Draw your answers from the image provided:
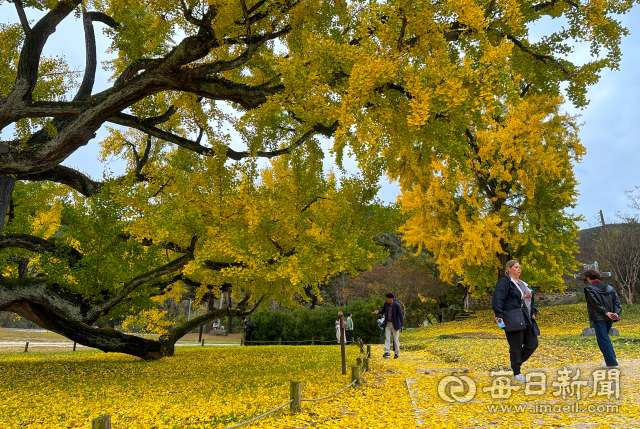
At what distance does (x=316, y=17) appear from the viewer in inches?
285

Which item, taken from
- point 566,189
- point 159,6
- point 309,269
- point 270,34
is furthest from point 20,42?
point 566,189

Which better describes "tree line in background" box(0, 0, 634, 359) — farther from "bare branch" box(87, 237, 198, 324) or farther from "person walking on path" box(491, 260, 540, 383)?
"person walking on path" box(491, 260, 540, 383)

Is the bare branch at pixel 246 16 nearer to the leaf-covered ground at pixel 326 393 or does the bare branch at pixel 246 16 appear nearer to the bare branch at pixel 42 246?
the bare branch at pixel 42 246

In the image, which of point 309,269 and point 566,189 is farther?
point 566,189

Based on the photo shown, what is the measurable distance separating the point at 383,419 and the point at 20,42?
11072 mm

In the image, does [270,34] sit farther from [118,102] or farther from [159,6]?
[118,102]

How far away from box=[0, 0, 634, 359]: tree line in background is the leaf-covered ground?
168cm

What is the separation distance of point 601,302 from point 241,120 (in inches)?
252

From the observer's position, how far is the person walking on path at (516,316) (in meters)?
4.67

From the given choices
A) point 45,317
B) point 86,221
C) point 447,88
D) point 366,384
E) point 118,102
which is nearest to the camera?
point 447,88

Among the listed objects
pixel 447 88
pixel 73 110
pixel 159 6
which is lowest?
pixel 447 88

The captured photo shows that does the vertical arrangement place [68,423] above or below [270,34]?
below

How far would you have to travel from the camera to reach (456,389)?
507 cm

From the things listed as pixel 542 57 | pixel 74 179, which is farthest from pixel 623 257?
pixel 74 179
